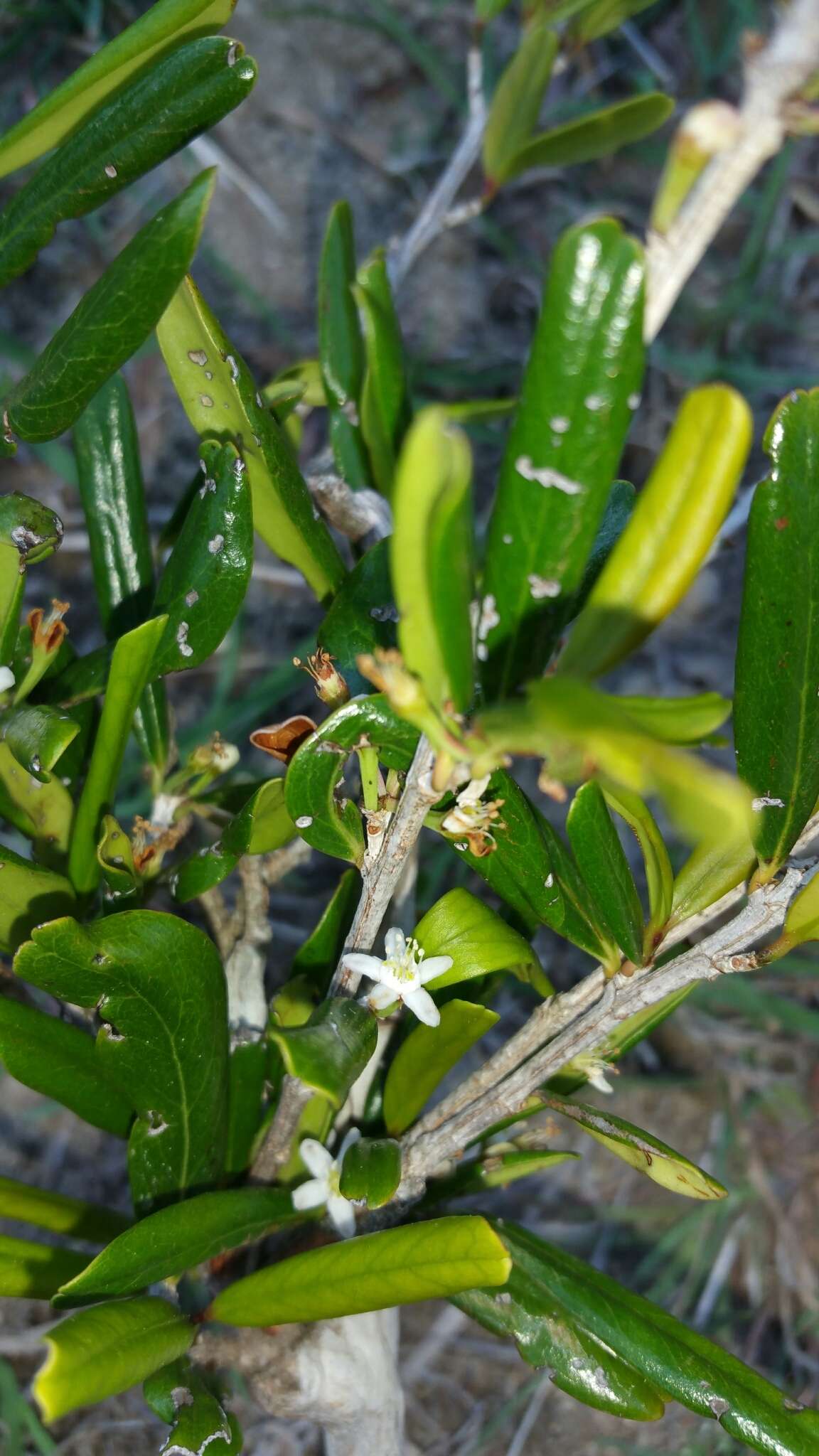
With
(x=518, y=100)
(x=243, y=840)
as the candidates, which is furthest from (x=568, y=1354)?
(x=518, y=100)

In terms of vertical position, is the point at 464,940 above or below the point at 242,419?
below

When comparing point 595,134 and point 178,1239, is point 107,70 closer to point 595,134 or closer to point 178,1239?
point 595,134

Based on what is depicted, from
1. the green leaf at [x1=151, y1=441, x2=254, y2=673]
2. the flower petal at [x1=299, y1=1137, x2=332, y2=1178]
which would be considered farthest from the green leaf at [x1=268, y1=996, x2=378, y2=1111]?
the green leaf at [x1=151, y1=441, x2=254, y2=673]

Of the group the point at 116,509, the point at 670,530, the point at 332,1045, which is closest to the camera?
the point at 670,530

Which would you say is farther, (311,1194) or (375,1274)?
(311,1194)

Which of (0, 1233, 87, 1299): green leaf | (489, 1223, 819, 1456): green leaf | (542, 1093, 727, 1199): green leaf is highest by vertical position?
(0, 1233, 87, 1299): green leaf

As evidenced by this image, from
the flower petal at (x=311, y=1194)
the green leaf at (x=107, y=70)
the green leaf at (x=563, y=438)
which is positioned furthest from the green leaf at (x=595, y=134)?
the flower petal at (x=311, y=1194)

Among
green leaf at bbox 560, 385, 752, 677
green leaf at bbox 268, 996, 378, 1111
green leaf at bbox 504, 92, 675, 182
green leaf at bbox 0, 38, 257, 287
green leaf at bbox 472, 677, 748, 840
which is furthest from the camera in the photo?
green leaf at bbox 504, 92, 675, 182

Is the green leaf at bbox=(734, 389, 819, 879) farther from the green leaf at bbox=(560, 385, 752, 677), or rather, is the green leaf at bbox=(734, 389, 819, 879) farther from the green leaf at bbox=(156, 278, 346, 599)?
the green leaf at bbox=(156, 278, 346, 599)
